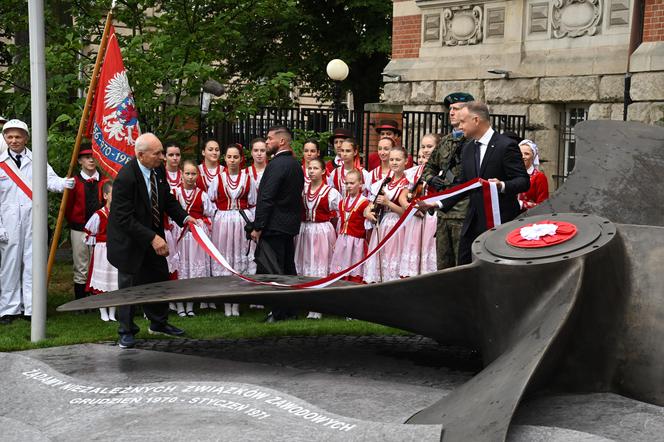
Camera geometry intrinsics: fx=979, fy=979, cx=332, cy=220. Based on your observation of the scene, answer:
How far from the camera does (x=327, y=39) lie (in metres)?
25.3

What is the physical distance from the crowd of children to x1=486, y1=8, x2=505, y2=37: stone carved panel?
19.0 feet

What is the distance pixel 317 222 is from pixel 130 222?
2.52 metres

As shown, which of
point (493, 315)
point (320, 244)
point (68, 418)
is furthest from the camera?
point (320, 244)

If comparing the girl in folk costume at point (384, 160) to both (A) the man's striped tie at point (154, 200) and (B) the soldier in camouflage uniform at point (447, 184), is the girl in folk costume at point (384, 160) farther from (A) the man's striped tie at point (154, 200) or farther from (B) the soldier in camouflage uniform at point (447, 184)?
(A) the man's striped tie at point (154, 200)

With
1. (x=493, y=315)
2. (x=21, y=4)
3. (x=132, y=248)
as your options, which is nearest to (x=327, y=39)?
(x=21, y=4)

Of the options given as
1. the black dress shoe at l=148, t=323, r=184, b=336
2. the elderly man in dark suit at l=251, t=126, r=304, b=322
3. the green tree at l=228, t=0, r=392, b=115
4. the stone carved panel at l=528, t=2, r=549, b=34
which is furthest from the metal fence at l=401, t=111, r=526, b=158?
the green tree at l=228, t=0, r=392, b=115

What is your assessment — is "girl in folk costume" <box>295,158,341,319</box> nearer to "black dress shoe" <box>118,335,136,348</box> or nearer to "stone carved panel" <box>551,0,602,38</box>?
"black dress shoe" <box>118,335,136,348</box>

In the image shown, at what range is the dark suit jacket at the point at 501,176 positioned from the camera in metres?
7.08

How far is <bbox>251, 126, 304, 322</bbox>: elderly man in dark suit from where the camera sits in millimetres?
8820

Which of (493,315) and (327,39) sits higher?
(327,39)

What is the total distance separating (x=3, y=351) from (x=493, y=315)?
3874 millimetres

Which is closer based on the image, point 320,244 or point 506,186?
point 506,186

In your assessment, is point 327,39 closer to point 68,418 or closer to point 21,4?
point 21,4

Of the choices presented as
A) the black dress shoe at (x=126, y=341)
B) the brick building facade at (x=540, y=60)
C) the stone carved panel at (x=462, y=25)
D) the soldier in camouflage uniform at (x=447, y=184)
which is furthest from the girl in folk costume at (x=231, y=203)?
the stone carved panel at (x=462, y=25)
